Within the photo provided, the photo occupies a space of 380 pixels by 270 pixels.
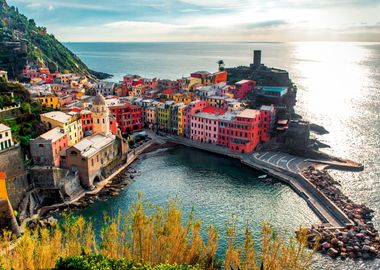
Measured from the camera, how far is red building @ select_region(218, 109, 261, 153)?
69562 mm

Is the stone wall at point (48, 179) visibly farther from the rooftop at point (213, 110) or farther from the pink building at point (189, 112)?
the rooftop at point (213, 110)

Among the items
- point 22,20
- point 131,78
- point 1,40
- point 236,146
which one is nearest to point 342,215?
point 236,146

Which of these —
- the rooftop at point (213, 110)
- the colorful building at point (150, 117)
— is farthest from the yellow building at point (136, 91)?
the rooftop at point (213, 110)

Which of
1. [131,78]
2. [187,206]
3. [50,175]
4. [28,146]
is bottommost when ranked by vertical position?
[187,206]

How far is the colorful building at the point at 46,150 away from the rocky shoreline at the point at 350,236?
129ft

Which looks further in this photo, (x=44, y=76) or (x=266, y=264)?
(x=44, y=76)

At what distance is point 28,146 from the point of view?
54031 millimetres

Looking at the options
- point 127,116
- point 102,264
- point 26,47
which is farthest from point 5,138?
point 26,47

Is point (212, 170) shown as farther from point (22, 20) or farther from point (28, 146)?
point (22, 20)

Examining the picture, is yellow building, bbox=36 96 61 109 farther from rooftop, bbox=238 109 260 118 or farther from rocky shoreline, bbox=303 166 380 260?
rocky shoreline, bbox=303 166 380 260

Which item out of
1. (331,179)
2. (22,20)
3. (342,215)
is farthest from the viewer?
(22,20)

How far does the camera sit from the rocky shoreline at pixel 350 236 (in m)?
39.7

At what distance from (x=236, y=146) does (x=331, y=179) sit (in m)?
20.0

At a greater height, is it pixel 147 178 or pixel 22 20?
pixel 22 20
